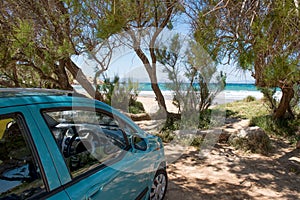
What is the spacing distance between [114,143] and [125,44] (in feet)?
9.96

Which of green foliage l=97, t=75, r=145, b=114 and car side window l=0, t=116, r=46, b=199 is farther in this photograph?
green foliage l=97, t=75, r=145, b=114

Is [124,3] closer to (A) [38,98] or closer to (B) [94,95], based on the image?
(A) [38,98]

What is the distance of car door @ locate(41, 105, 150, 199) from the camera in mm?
1371

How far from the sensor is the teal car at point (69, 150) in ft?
3.76

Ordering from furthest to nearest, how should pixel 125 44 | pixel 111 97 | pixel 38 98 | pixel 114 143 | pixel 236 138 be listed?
pixel 111 97, pixel 236 138, pixel 125 44, pixel 114 143, pixel 38 98

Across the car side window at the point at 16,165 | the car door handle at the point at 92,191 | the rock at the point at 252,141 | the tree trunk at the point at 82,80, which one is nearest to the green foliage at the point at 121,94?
the tree trunk at the point at 82,80

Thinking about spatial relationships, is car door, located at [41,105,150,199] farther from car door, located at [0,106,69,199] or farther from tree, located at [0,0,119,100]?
tree, located at [0,0,119,100]

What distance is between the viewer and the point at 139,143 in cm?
215

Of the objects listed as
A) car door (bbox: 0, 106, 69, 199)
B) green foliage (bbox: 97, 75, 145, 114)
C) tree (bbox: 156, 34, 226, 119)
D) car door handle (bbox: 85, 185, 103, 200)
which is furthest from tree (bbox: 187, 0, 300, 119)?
green foliage (bbox: 97, 75, 145, 114)

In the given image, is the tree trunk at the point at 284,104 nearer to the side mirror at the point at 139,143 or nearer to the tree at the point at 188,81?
the tree at the point at 188,81

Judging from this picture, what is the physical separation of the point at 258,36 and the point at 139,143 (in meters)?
1.78

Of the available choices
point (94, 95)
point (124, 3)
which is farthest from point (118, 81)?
point (124, 3)

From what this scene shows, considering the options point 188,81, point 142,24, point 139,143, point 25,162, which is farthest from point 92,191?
point 188,81

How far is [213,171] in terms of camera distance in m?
3.61
